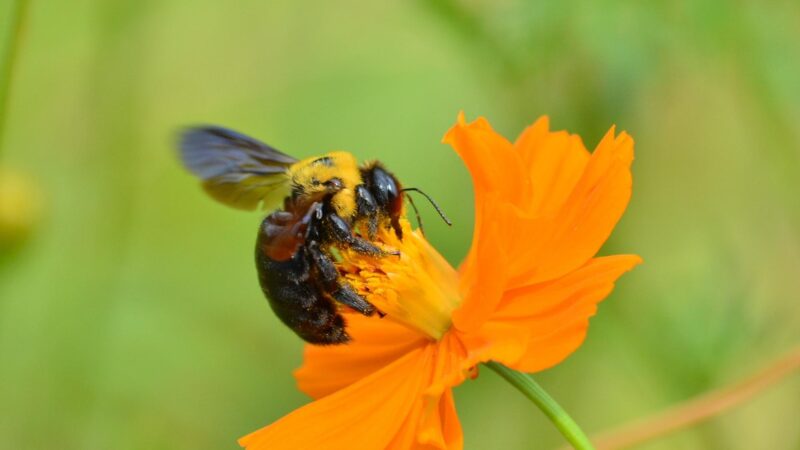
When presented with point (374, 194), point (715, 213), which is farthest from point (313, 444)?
point (715, 213)

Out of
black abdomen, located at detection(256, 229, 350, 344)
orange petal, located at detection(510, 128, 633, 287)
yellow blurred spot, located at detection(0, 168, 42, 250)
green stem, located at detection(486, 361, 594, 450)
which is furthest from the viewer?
yellow blurred spot, located at detection(0, 168, 42, 250)

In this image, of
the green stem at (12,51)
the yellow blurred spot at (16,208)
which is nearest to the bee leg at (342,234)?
the green stem at (12,51)

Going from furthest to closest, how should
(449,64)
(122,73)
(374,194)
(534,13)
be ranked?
(449,64), (122,73), (534,13), (374,194)

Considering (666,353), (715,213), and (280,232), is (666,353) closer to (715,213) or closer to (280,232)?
(715,213)

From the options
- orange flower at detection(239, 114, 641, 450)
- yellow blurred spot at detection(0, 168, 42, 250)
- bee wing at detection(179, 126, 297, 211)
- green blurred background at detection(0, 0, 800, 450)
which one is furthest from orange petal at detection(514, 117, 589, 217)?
yellow blurred spot at detection(0, 168, 42, 250)

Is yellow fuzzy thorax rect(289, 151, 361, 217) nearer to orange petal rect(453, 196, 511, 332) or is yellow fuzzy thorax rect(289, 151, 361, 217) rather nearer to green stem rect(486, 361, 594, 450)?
orange petal rect(453, 196, 511, 332)

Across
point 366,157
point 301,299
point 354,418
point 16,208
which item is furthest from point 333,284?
point 366,157
